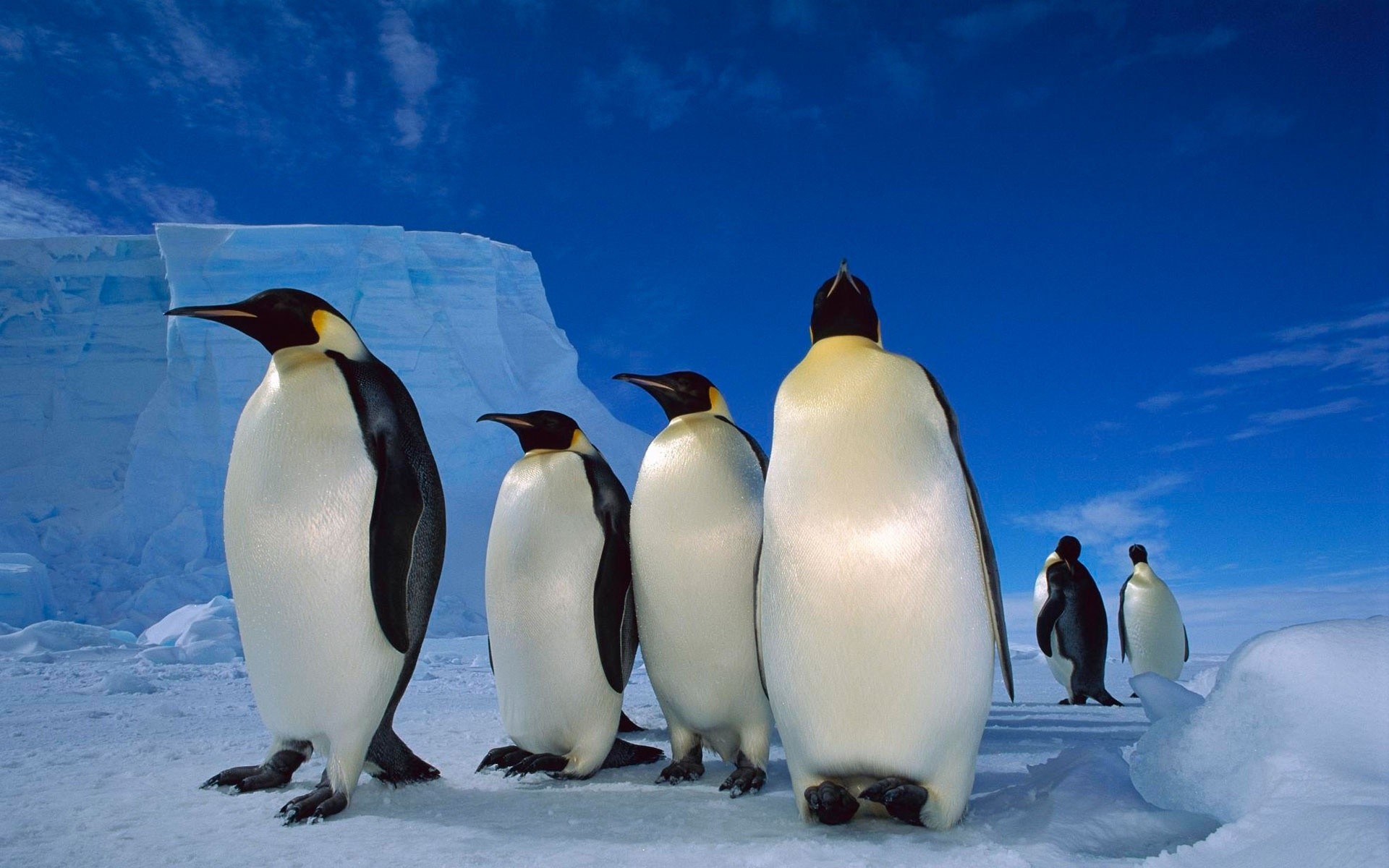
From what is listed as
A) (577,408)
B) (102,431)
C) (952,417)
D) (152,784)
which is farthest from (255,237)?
(952,417)

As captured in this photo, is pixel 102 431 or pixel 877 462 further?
pixel 102 431

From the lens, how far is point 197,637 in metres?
8.30

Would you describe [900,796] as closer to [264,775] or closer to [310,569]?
[310,569]

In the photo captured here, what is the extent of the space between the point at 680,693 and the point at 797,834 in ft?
A: 2.58

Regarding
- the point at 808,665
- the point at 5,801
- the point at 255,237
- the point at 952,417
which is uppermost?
the point at 255,237

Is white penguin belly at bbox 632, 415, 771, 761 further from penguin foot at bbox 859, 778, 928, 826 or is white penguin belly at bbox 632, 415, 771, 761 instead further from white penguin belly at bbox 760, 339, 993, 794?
penguin foot at bbox 859, 778, 928, 826

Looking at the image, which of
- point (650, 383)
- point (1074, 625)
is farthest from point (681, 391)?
point (1074, 625)

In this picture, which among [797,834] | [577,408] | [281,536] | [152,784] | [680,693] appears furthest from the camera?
[577,408]

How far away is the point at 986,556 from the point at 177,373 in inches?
635

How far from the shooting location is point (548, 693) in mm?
2490

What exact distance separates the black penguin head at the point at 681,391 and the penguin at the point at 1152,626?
5.75 metres

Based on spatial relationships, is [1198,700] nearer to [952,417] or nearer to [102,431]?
[952,417]

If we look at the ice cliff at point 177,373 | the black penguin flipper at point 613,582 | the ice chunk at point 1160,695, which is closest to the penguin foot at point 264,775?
the black penguin flipper at point 613,582

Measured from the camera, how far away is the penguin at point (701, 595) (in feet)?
7.73
